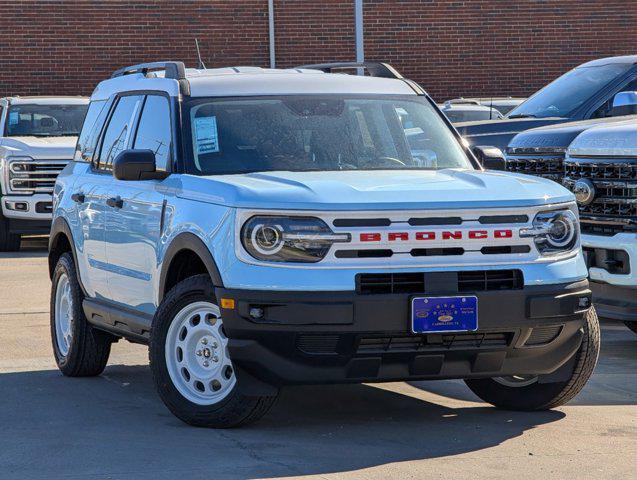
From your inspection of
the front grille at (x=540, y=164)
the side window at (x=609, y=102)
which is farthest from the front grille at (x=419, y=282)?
the side window at (x=609, y=102)

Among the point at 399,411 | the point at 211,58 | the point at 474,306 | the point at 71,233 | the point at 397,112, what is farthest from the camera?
the point at 211,58

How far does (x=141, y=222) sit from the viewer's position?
7.50 m

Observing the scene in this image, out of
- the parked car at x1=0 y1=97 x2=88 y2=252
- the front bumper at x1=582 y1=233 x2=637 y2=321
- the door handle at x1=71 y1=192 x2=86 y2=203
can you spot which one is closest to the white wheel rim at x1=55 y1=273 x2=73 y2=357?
the door handle at x1=71 y1=192 x2=86 y2=203

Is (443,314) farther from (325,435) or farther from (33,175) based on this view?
(33,175)

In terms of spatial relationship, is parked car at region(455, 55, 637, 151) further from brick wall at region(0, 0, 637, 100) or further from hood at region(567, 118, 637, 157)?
brick wall at region(0, 0, 637, 100)

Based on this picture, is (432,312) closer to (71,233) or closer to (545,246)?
(545,246)

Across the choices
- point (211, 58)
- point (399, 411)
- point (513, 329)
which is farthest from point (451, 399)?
point (211, 58)

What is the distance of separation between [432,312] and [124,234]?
2203 mm

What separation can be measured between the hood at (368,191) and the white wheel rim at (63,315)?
1964 mm

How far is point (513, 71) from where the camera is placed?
28.7 m

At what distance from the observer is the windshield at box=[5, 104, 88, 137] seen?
18734mm

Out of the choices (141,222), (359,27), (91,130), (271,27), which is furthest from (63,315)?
(359,27)

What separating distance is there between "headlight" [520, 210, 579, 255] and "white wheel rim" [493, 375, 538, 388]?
0.78m

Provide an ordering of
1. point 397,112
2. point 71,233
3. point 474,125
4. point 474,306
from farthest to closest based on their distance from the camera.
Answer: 1. point 474,125
2. point 71,233
3. point 397,112
4. point 474,306
